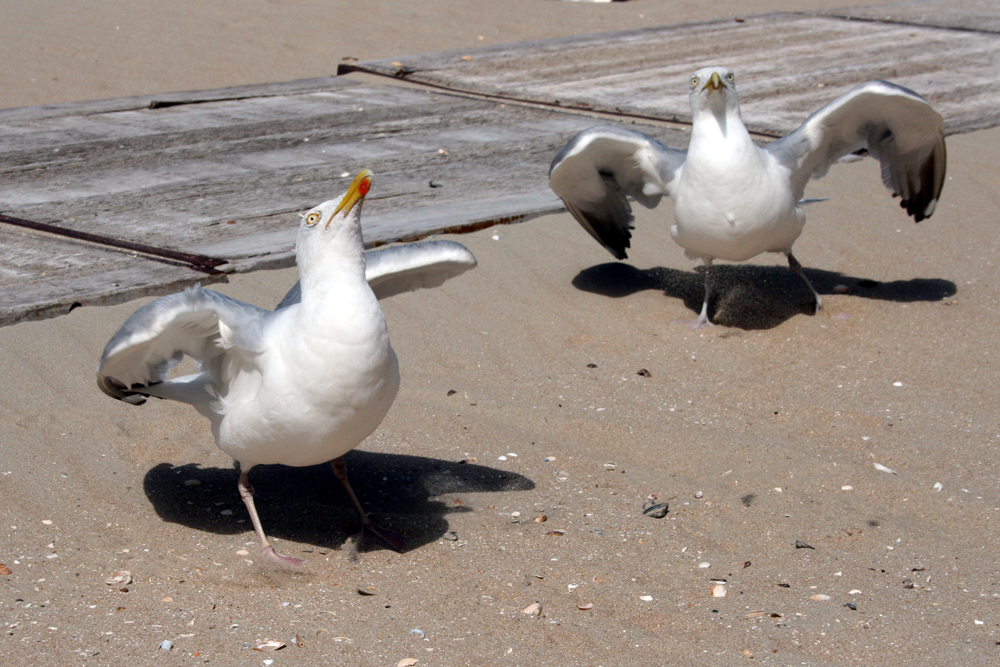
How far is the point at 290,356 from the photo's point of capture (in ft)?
10.5

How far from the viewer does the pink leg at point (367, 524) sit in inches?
140

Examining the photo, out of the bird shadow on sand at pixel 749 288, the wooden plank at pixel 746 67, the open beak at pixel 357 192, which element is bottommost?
the bird shadow on sand at pixel 749 288

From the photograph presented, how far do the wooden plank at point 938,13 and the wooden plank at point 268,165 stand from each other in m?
5.23

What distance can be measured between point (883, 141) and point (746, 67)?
4.17 m

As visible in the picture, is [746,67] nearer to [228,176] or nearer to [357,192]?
[228,176]

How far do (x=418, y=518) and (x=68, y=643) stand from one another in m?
1.25

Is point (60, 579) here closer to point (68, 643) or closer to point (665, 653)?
point (68, 643)

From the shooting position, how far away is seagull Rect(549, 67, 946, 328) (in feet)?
16.8

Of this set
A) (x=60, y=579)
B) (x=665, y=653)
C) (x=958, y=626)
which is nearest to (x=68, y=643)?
(x=60, y=579)

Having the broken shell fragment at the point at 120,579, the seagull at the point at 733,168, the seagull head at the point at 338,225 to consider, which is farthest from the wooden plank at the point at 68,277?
the seagull at the point at 733,168

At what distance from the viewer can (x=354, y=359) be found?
123 inches

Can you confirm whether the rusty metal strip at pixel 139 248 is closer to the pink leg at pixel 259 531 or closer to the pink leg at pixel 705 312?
the pink leg at pixel 259 531

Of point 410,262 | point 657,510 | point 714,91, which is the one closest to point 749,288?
point 714,91

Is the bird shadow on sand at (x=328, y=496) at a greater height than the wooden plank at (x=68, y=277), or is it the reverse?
the wooden plank at (x=68, y=277)
